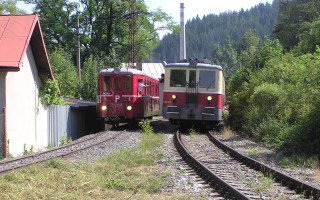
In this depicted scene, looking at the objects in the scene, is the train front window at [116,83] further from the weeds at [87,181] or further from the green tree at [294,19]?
the green tree at [294,19]

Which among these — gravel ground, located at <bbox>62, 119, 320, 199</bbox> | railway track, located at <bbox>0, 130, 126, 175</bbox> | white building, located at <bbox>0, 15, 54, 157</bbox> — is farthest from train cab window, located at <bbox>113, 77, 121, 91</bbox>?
gravel ground, located at <bbox>62, 119, 320, 199</bbox>

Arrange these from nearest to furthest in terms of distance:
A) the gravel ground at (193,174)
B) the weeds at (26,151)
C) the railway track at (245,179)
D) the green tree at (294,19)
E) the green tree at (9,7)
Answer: the railway track at (245,179)
the gravel ground at (193,174)
the weeds at (26,151)
the green tree at (294,19)
the green tree at (9,7)

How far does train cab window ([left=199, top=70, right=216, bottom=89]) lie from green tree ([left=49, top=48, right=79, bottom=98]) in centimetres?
1690

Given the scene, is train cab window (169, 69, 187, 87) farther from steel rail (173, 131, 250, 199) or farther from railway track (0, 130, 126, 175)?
steel rail (173, 131, 250, 199)

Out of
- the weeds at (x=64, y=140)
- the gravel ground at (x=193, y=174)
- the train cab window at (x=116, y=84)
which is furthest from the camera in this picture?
the train cab window at (x=116, y=84)

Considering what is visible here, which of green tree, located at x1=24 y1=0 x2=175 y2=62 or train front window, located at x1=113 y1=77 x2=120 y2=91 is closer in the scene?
train front window, located at x1=113 y1=77 x2=120 y2=91

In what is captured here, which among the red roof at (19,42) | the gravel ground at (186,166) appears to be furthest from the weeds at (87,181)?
the red roof at (19,42)

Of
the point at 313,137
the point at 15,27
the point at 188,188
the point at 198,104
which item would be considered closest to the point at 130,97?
the point at 198,104

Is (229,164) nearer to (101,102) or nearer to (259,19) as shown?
(101,102)

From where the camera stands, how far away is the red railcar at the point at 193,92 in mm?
20766

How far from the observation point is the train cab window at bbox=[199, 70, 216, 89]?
20969mm

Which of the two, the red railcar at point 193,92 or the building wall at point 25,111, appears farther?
the red railcar at point 193,92

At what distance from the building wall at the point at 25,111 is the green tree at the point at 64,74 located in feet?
60.1

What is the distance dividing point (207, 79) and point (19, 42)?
884cm
